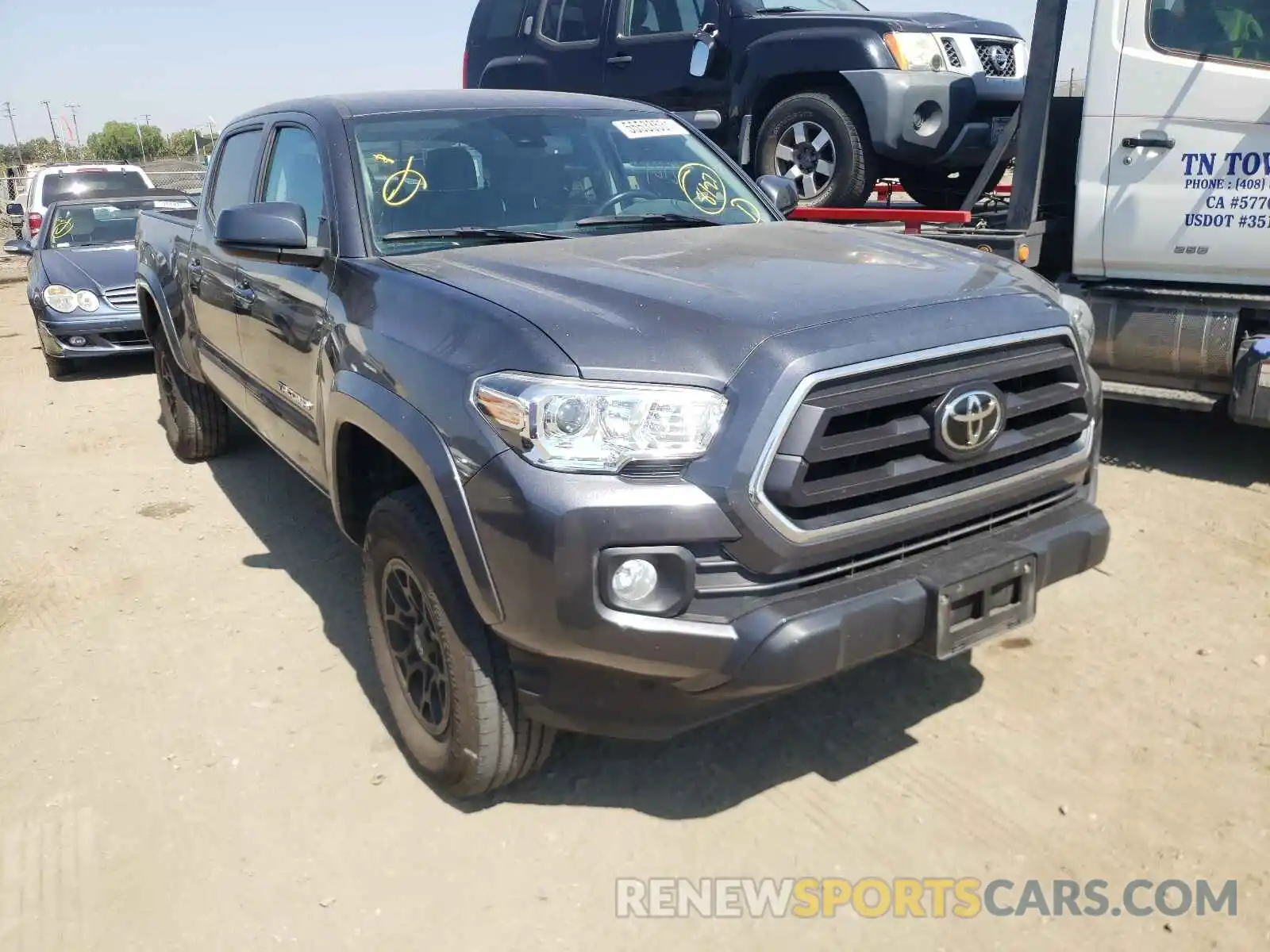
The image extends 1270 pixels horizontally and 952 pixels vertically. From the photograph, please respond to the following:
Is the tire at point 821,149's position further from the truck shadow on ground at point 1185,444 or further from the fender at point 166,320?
the fender at point 166,320

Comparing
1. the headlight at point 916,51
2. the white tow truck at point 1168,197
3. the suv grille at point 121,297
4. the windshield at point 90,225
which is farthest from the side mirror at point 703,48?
the windshield at point 90,225

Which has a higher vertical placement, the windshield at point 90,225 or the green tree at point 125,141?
the windshield at point 90,225

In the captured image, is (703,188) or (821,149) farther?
(821,149)

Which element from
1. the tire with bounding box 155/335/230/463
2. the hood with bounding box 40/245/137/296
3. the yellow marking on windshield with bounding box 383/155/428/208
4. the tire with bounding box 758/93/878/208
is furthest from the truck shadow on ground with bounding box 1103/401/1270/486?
the hood with bounding box 40/245/137/296

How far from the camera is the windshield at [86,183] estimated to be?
45.5 feet

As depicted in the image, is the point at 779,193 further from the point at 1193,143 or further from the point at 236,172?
the point at 236,172

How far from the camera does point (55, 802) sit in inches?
123

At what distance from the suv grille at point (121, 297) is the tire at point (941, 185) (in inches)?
251

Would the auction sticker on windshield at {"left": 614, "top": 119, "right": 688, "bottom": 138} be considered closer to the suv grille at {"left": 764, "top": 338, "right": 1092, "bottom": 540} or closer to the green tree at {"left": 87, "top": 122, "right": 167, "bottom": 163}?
the suv grille at {"left": 764, "top": 338, "right": 1092, "bottom": 540}

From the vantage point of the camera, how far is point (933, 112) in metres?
6.15

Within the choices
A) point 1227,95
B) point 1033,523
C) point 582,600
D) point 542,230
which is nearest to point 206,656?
point 542,230

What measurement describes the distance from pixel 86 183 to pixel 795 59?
11.2m

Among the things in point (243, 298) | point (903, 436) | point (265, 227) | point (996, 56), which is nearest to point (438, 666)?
point (903, 436)

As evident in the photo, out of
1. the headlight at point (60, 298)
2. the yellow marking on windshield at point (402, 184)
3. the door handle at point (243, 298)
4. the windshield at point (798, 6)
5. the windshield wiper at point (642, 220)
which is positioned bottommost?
the headlight at point (60, 298)
